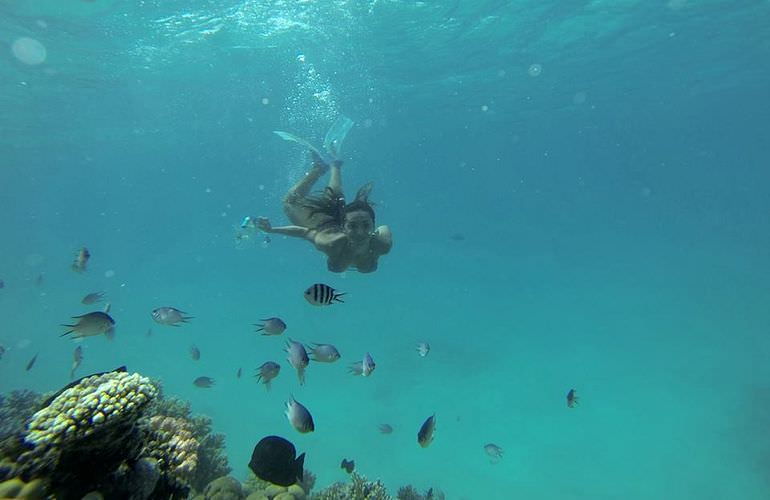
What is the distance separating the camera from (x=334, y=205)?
969 cm

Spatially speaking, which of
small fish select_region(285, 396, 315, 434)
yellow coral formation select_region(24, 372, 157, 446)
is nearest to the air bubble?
Answer: small fish select_region(285, 396, 315, 434)

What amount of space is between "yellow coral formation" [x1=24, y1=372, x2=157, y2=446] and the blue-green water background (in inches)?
1019

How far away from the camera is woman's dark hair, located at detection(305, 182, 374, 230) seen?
30.8 feet

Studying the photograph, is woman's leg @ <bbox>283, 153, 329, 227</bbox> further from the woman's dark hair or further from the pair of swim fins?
the pair of swim fins

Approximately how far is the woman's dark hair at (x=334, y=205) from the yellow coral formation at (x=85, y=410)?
6650mm

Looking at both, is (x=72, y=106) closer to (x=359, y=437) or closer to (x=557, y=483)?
(x=359, y=437)

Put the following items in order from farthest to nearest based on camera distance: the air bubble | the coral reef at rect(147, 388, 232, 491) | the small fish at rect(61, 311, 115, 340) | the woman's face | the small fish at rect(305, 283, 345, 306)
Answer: the air bubble, the woman's face, the coral reef at rect(147, 388, 232, 491), the small fish at rect(61, 311, 115, 340), the small fish at rect(305, 283, 345, 306)

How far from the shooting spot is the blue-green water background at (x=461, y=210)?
26578 millimetres

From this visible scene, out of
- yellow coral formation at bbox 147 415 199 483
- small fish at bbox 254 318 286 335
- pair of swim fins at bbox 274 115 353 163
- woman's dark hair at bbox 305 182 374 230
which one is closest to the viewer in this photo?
yellow coral formation at bbox 147 415 199 483

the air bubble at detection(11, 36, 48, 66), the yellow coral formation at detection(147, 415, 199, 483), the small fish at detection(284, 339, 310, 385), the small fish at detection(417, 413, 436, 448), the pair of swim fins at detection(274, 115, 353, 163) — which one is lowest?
the small fish at detection(417, 413, 436, 448)

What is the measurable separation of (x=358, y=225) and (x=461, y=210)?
52.5 m

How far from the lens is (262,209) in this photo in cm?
8712

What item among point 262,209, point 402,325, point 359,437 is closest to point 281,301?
point 402,325

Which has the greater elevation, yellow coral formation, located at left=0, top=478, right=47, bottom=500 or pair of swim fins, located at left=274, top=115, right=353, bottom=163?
yellow coral formation, located at left=0, top=478, right=47, bottom=500
